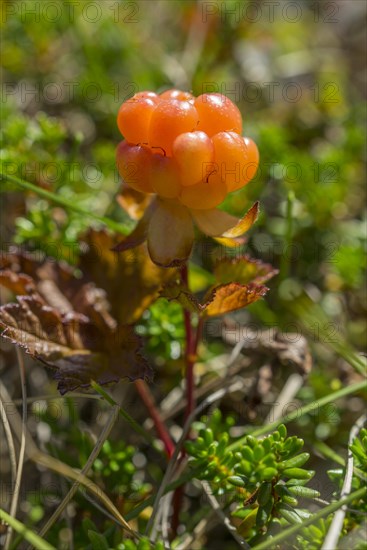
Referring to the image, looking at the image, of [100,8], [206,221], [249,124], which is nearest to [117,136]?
[249,124]

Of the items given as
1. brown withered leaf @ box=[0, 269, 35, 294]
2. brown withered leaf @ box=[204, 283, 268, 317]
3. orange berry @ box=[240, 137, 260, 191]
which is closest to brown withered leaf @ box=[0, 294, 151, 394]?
brown withered leaf @ box=[0, 269, 35, 294]

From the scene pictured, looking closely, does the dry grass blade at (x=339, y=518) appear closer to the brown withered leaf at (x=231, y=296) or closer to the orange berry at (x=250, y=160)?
the brown withered leaf at (x=231, y=296)

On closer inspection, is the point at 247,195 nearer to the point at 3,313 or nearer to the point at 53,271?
the point at 53,271

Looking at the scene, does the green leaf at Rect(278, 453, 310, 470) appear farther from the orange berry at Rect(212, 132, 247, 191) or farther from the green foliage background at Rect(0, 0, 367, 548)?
the orange berry at Rect(212, 132, 247, 191)

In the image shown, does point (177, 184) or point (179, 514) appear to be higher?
point (177, 184)

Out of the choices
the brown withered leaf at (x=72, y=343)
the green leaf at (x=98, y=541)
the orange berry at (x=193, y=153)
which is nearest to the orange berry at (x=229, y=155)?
the orange berry at (x=193, y=153)

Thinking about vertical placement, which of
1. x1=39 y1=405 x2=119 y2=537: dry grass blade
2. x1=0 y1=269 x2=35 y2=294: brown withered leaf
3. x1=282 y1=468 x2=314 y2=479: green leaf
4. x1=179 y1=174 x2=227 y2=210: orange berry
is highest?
x1=179 y1=174 x2=227 y2=210: orange berry

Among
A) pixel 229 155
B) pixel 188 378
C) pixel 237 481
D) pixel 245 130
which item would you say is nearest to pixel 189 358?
pixel 188 378

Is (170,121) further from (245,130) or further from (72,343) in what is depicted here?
(245,130)
